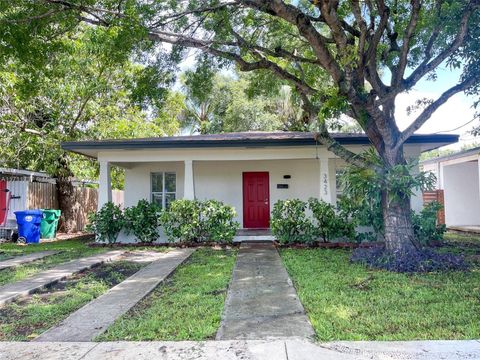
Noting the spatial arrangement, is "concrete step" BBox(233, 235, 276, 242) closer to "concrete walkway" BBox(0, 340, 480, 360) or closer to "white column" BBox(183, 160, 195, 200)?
"white column" BBox(183, 160, 195, 200)

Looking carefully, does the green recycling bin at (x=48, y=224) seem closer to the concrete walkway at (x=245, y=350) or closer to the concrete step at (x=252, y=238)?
the concrete step at (x=252, y=238)

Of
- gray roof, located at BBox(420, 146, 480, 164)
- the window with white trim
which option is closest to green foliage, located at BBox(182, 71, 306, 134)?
the window with white trim

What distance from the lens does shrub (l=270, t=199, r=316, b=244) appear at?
10422 mm

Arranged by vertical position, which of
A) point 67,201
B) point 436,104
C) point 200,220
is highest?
point 436,104

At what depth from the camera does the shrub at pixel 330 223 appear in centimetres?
1034

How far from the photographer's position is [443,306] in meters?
4.77

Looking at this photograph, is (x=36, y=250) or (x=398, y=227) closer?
(x=398, y=227)

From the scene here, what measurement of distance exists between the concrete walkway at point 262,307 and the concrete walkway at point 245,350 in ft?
0.84

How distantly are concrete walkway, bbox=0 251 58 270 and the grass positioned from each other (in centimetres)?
201

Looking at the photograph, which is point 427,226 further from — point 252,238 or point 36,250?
point 36,250

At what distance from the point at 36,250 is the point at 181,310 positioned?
748cm

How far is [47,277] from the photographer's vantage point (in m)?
6.86

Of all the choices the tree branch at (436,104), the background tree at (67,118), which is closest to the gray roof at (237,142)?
the background tree at (67,118)

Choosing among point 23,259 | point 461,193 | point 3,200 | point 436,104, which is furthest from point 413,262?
point 3,200
